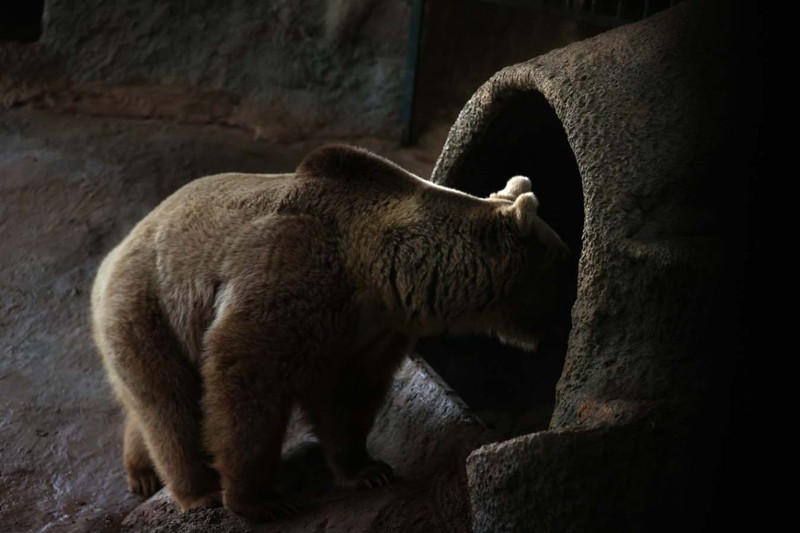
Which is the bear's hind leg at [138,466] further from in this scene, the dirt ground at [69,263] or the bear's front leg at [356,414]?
the bear's front leg at [356,414]

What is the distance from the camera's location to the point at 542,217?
16.7 ft

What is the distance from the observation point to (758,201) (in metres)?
2.41

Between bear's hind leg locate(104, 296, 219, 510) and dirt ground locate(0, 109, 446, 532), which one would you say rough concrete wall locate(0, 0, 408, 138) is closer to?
dirt ground locate(0, 109, 446, 532)

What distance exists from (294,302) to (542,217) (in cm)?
163

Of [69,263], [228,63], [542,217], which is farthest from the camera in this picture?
[228,63]

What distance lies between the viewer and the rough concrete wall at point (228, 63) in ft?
24.8

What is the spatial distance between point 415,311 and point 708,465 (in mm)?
1451

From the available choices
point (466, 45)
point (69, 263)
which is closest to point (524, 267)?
point (69, 263)

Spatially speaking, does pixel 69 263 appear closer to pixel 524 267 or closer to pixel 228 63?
pixel 228 63

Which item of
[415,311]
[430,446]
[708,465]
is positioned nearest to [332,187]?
[415,311]

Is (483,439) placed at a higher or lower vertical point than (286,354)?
lower

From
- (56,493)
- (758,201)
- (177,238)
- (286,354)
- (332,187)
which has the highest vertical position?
(758,201)

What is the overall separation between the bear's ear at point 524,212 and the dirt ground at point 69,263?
2119 mm

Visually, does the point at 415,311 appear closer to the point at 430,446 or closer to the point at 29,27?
the point at 430,446
